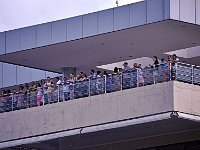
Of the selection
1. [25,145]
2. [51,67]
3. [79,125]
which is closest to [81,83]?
[79,125]

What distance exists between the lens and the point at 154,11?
129 feet

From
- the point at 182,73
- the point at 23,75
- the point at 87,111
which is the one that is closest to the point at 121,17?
the point at 87,111

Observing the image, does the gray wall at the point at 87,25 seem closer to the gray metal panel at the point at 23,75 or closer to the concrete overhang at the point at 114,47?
the concrete overhang at the point at 114,47

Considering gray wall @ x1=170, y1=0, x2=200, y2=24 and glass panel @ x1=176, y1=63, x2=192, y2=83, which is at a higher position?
gray wall @ x1=170, y1=0, x2=200, y2=24

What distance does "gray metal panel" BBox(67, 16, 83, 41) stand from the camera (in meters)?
42.4

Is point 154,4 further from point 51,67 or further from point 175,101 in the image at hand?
point 51,67

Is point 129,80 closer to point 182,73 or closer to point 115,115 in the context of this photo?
point 115,115

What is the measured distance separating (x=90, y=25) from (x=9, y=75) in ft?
44.5

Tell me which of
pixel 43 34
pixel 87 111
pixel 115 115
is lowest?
pixel 115 115

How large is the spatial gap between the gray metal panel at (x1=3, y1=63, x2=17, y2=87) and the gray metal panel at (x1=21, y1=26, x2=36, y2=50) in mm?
9685

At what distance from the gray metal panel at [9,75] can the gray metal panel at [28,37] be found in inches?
381

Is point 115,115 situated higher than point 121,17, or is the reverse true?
point 121,17

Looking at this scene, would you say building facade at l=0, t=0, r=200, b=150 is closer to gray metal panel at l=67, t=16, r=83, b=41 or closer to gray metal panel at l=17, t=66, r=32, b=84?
gray metal panel at l=67, t=16, r=83, b=41

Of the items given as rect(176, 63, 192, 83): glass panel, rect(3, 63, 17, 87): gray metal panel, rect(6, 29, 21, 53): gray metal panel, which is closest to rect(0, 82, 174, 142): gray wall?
rect(176, 63, 192, 83): glass panel
